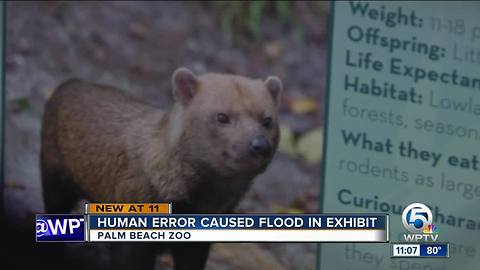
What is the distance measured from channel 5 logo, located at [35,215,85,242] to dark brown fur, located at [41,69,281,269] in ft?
0.45

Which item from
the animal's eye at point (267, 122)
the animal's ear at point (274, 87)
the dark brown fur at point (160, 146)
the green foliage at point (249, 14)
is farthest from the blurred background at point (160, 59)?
the animal's eye at point (267, 122)

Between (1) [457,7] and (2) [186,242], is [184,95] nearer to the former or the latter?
(2) [186,242]

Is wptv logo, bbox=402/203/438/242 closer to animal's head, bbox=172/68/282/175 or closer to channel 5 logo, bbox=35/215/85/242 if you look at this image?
animal's head, bbox=172/68/282/175

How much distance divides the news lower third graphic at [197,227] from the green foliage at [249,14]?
3.09ft

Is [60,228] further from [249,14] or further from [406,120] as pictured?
[406,120]

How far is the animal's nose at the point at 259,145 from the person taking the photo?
3936 millimetres

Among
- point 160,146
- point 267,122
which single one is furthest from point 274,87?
point 160,146

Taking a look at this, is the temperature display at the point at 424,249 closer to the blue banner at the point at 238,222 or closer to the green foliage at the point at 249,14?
the blue banner at the point at 238,222

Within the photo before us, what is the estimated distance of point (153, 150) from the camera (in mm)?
4109

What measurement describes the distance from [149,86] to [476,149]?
1.65 m

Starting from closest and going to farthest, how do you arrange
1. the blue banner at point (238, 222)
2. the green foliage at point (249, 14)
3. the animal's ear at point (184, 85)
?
1. the animal's ear at point (184, 85)
2. the blue banner at point (238, 222)
3. the green foliage at point (249, 14)

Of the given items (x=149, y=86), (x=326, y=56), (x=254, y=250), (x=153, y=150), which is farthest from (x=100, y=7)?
(x=254, y=250)

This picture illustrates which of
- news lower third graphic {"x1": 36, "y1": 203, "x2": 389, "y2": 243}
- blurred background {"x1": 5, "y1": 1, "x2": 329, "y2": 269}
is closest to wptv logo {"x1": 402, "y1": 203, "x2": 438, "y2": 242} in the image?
news lower third graphic {"x1": 36, "y1": 203, "x2": 389, "y2": 243}

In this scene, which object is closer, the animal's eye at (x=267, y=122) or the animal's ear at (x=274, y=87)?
the animal's eye at (x=267, y=122)
